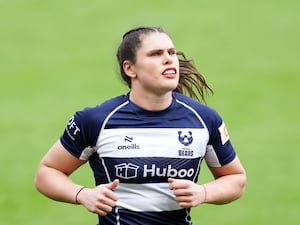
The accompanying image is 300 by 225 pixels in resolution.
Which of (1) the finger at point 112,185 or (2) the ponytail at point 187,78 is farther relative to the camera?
(2) the ponytail at point 187,78

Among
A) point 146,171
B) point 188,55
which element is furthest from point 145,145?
point 188,55

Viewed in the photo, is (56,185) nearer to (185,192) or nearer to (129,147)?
(129,147)

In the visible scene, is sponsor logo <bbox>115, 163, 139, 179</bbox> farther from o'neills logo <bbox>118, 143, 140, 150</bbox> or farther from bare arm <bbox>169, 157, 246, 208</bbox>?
bare arm <bbox>169, 157, 246, 208</bbox>

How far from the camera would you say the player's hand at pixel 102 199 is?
596cm

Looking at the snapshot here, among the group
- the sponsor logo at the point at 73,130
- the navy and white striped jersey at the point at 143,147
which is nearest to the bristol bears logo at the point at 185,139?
the navy and white striped jersey at the point at 143,147

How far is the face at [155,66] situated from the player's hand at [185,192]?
524 mm

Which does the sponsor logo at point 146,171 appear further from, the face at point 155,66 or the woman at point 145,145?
the face at point 155,66

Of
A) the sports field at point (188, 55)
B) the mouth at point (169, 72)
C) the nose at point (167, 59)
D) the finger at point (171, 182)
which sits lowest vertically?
the finger at point (171, 182)

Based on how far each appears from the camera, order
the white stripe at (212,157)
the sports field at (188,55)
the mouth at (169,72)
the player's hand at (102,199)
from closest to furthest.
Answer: the player's hand at (102,199) → the mouth at (169,72) → the white stripe at (212,157) → the sports field at (188,55)

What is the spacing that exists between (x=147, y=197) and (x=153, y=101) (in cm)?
54

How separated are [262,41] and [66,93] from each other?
327 centimetres

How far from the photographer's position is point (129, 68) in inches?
249

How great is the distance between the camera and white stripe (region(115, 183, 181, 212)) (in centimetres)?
620

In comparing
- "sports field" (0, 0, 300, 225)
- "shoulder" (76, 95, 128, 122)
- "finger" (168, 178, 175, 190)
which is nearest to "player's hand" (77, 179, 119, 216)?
"finger" (168, 178, 175, 190)
